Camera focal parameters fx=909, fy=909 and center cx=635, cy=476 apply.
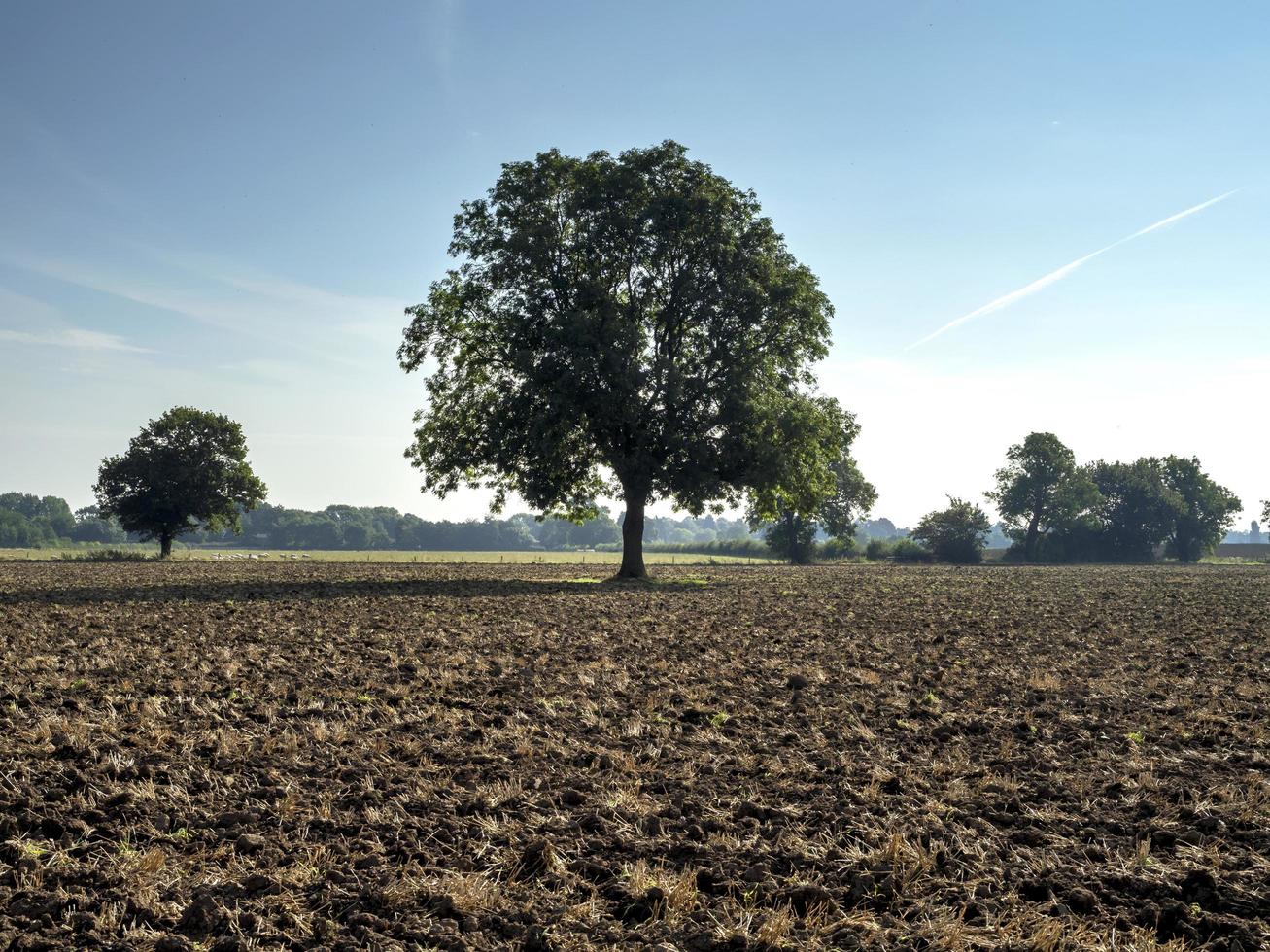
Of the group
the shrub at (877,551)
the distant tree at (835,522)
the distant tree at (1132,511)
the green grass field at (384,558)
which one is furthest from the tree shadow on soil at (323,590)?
the distant tree at (1132,511)

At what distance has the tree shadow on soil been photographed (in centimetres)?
3203

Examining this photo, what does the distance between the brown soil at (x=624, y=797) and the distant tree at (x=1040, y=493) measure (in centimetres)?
11398

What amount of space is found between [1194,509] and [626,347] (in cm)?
13669

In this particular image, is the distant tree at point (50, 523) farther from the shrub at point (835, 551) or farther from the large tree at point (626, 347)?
the large tree at point (626, 347)

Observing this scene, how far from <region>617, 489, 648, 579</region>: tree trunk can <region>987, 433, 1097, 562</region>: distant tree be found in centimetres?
9233

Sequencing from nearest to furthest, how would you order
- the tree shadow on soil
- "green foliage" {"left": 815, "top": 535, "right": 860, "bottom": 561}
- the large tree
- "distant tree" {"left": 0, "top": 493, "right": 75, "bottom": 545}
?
the tree shadow on soil
the large tree
"green foliage" {"left": 815, "top": 535, "right": 860, "bottom": 561}
"distant tree" {"left": 0, "top": 493, "right": 75, "bottom": 545}

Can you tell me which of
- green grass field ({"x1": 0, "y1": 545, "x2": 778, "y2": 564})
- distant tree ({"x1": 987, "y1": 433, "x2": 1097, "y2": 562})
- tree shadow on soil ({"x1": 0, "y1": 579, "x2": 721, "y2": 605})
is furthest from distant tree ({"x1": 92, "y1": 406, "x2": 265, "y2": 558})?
distant tree ({"x1": 987, "y1": 433, "x2": 1097, "y2": 562})

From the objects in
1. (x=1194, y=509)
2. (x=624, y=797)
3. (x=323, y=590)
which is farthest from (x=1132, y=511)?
(x=624, y=797)

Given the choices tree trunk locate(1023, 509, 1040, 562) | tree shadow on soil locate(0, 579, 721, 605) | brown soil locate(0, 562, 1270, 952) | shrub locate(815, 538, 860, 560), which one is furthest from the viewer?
tree trunk locate(1023, 509, 1040, 562)

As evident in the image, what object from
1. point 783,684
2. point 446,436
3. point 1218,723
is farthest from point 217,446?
point 1218,723

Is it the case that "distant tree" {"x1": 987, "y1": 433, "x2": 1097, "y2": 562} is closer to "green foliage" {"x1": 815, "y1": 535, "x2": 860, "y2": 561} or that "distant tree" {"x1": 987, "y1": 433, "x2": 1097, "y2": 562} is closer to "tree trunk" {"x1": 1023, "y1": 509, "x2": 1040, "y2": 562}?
"tree trunk" {"x1": 1023, "y1": 509, "x2": 1040, "y2": 562}

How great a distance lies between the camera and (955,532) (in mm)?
113438

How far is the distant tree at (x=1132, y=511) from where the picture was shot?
427 ft

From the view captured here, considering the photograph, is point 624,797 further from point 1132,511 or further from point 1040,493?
point 1132,511
